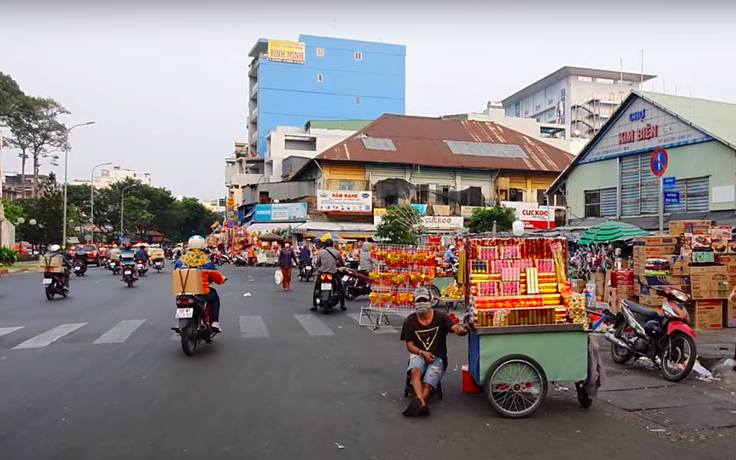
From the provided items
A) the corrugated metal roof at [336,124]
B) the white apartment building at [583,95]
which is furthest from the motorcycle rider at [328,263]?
the white apartment building at [583,95]

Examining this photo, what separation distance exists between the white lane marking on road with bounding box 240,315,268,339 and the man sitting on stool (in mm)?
4936

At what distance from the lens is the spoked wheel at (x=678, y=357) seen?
7.30 m

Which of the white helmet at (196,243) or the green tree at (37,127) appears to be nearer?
the white helmet at (196,243)

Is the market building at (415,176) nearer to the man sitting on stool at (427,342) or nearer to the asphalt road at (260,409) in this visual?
the asphalt road at (260,409)

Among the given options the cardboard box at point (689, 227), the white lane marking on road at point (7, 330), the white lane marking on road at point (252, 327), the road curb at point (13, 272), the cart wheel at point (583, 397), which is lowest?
the road curb at point (13, 272)

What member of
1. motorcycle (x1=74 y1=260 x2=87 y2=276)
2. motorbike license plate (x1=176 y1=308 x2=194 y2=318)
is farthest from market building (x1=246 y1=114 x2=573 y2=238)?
motorbike license plate (x1=176 y1=308 x2=194 y2=318)

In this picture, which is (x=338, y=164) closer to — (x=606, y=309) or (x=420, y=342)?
(x=606, y=309)

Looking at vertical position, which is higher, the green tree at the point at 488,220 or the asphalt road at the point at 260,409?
the green tree at the point at 488,220

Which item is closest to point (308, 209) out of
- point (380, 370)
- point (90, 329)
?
point (90, 329)

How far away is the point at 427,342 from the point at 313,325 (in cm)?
604

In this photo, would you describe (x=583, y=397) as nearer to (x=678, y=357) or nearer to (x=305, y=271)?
(x=678, y=357)

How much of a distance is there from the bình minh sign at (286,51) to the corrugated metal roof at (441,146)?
2466 cm

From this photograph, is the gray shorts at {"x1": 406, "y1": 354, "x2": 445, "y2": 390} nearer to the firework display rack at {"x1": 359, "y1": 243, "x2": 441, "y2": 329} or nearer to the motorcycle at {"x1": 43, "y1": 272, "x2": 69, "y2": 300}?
the firework display rack at {"x1": 359, "y1": 243, "x2": 441, "y2": 329}

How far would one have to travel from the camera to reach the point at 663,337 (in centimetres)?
769
